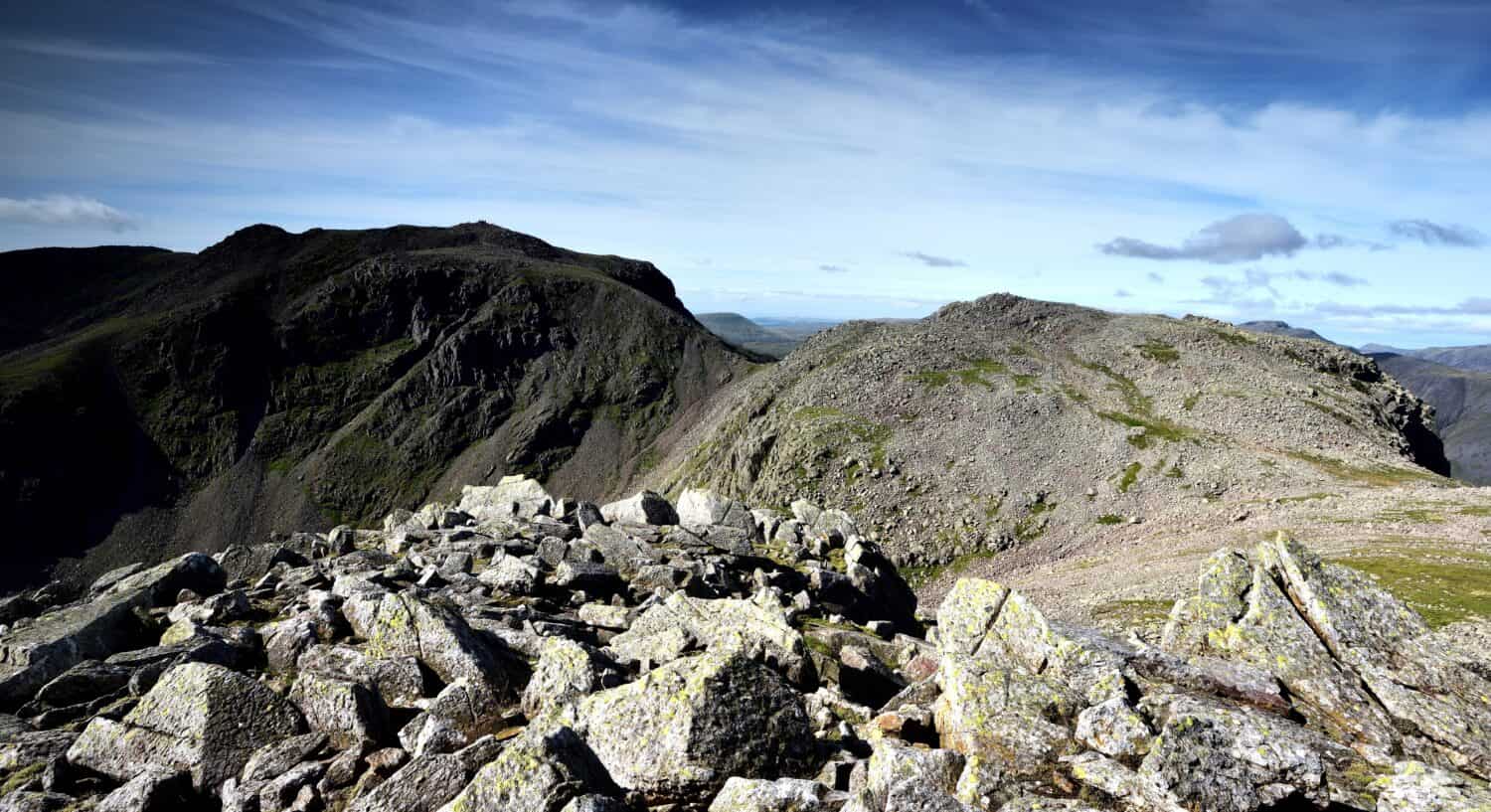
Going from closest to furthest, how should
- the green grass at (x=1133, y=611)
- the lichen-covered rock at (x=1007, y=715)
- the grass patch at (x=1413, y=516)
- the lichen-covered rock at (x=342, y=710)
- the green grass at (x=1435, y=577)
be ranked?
the lichen-covered rock at (x=1007, y=715) → the lichen-covered rock at (x=342, y=710) → the green grass at (x=1435, y=577) → the green grass at (x=1133, y=611) → the grass patch at (x=1413, y=516)

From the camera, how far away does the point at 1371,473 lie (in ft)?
268

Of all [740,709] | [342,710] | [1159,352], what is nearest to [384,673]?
[342,710]

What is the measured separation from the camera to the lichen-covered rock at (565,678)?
13820mm

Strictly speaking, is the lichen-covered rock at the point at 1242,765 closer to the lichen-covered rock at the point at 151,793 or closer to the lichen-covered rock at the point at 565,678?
the lichen-covered rock at the point at 565,678

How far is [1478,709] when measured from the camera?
12391mm

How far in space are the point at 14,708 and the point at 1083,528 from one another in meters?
87.4

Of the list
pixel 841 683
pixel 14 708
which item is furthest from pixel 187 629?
pixel 841 683

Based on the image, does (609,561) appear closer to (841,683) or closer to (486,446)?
(841,683)

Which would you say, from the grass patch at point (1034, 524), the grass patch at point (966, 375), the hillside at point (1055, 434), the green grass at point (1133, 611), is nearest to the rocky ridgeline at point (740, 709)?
the green grass at point (1133, 611)

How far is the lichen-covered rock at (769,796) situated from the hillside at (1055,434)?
60.7 metres

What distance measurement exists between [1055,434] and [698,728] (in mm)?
97712

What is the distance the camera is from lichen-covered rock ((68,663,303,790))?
41.2 feet

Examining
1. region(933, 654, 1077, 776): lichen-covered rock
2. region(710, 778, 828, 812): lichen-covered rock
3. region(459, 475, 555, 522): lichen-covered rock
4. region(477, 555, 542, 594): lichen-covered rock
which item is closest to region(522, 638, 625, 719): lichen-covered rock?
region(710, 778, 828, 812): lichen-covered rock

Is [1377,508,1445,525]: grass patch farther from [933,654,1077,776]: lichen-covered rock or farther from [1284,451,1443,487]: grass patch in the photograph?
[933,654,1077,776]: lichen-covered rock
